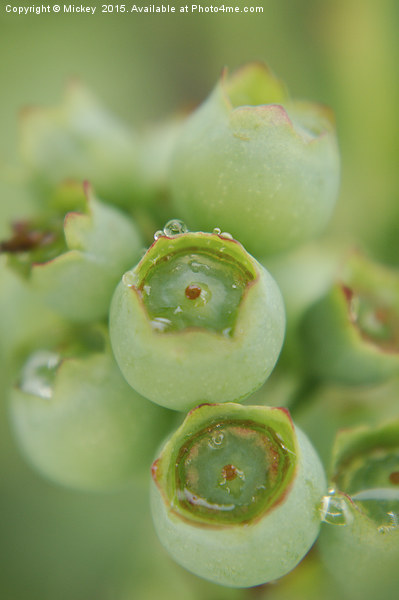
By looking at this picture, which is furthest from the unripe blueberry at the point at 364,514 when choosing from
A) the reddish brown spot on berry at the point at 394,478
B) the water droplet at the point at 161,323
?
the water droplet at the point at 161,323

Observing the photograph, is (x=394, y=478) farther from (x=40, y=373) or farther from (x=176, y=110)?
(x=176, y=110)

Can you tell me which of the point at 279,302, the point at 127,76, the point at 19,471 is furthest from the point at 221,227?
the point at 127,76

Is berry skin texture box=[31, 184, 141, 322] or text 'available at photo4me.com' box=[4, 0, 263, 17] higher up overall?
text 'available at photo4me.com' box=[4, 0, 263, 17]

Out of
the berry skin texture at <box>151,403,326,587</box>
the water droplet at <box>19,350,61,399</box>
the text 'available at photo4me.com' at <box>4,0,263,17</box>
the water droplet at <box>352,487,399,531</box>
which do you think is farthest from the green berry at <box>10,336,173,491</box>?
the text 'available at photo4me.com' at <box>4,0,263,17</box>

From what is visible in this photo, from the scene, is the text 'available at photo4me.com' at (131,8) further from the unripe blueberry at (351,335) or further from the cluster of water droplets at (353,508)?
the cluster of water droplets at (353,508)

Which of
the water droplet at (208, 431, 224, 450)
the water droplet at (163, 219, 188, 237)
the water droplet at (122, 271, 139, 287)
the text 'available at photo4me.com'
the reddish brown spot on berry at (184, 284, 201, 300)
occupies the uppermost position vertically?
the text 'available at photo4me.com'

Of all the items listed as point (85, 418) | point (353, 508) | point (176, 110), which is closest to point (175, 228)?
point (85, 418)

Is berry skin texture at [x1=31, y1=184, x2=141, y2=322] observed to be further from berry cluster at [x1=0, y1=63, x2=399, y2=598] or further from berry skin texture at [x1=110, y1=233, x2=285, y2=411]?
berry skin texture at [x1=110, y1=233, x2=285, y2=411]
